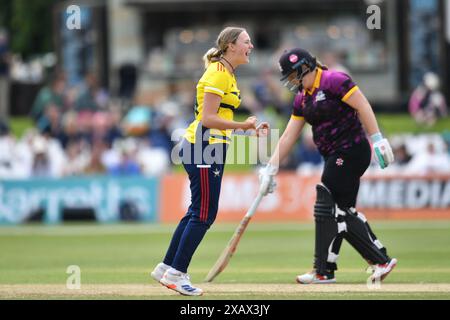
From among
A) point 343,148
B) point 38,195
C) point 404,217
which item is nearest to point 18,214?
point 38,195

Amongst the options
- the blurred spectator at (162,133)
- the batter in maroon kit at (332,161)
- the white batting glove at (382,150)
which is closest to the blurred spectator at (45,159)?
the blurred spectator at (162,133)

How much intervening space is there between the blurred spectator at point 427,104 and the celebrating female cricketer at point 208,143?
1639cm

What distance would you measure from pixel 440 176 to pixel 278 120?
4452 millimetres

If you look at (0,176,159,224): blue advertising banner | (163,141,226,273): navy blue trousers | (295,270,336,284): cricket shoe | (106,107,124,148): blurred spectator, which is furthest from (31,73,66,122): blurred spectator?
(163,141,226,273): navy blue trousers

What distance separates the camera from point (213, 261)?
1472 cm

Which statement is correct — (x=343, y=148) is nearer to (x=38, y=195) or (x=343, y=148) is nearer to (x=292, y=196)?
(x=292, y=196)

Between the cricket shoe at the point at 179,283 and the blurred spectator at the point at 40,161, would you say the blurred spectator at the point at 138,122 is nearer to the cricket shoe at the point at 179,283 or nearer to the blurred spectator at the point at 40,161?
the blurred spectator at the point at 40,161

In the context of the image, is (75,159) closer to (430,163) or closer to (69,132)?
(69,132)

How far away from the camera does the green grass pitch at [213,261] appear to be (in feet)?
33.8

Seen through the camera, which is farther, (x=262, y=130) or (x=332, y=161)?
(x=332, y=161)

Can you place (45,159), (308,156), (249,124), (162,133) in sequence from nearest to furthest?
(249,124) → (308,156) → (45,159) → (162,133)

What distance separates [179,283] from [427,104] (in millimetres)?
17075

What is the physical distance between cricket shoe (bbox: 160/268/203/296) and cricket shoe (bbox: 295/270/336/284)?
1385 millimetres

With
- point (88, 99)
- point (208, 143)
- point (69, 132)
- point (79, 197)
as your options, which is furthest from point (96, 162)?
point (208, 143)
